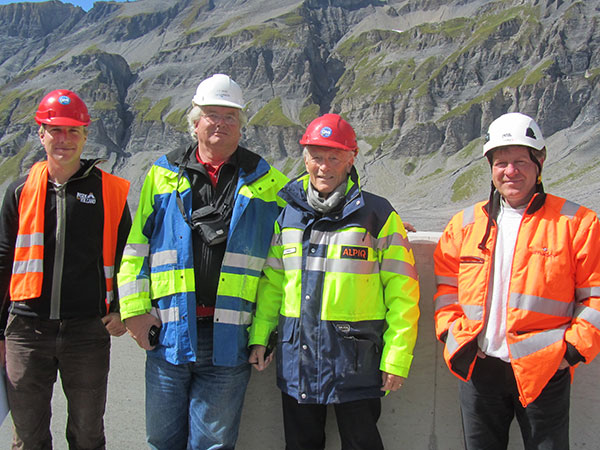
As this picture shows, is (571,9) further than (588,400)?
Yes

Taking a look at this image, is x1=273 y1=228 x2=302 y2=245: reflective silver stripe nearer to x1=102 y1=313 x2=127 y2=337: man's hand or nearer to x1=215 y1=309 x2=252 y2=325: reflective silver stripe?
x1=215 y1=309 x2=252 y2=325: reflective silver stripe

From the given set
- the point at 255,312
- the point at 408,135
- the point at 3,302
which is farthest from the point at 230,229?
the point at 408,135

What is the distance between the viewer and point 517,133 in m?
2.75

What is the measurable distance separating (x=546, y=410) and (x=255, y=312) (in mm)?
1733

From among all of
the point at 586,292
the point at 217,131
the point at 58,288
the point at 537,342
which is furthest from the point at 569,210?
the point at 58,288

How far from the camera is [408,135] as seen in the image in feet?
281

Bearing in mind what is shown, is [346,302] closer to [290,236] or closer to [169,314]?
[290,236]

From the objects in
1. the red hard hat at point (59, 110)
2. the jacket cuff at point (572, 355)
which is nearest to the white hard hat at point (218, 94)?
the red hard hat at point (59, 110)

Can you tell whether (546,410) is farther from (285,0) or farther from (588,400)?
(285,0)

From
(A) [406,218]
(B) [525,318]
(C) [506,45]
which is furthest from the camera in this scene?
(C) [506,45]

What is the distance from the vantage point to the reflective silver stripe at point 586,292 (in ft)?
8.21

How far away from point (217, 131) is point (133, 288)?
1092mm

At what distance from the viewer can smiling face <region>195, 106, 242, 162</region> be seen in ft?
9.95

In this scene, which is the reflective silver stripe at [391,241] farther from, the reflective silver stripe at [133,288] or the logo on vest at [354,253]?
the reflective silver stripe at [133,288]
